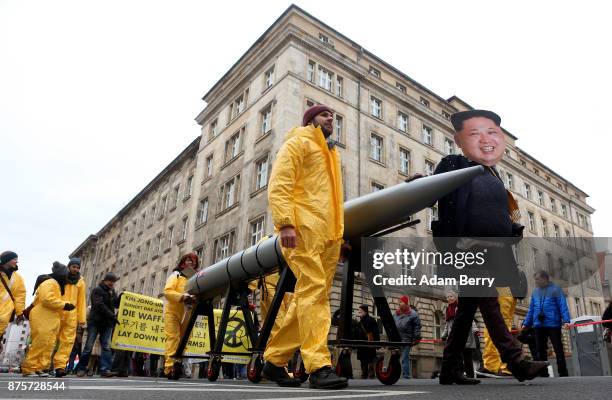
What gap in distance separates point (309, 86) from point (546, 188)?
2807 centimetres

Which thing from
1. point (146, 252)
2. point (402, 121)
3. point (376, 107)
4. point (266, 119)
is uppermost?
point (376, 107)

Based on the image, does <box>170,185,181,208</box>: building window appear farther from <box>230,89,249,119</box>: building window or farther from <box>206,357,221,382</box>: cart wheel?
<box>206,357,221,382</box>: cart wheel

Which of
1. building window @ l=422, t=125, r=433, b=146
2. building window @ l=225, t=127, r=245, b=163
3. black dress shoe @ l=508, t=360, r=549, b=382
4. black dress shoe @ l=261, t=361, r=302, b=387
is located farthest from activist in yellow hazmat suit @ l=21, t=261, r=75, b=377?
building window @ l=422, t=125, r=433, b=146

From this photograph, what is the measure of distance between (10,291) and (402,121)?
84.1 ft

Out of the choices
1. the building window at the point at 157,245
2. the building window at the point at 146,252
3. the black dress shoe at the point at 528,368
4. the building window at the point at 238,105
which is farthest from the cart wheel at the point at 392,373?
the building window at the point at 146,252

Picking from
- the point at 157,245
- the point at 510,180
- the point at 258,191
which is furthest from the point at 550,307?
the point at 510,180

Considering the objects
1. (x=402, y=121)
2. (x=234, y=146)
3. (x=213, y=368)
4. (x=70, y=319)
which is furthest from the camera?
(x=402, y=121)

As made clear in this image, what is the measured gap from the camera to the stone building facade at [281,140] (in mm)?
23234

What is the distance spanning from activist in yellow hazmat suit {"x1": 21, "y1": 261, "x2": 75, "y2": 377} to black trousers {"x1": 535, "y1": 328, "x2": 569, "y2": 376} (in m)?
7.09

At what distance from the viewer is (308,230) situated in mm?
3369

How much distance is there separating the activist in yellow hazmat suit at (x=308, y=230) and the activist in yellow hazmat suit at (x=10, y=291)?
4855 mm

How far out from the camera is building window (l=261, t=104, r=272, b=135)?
23.9 m

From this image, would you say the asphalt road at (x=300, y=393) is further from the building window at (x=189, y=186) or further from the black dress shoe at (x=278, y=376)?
the building window at (x=189, y=186)

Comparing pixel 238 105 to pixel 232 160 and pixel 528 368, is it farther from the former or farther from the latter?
pixel 528 368
